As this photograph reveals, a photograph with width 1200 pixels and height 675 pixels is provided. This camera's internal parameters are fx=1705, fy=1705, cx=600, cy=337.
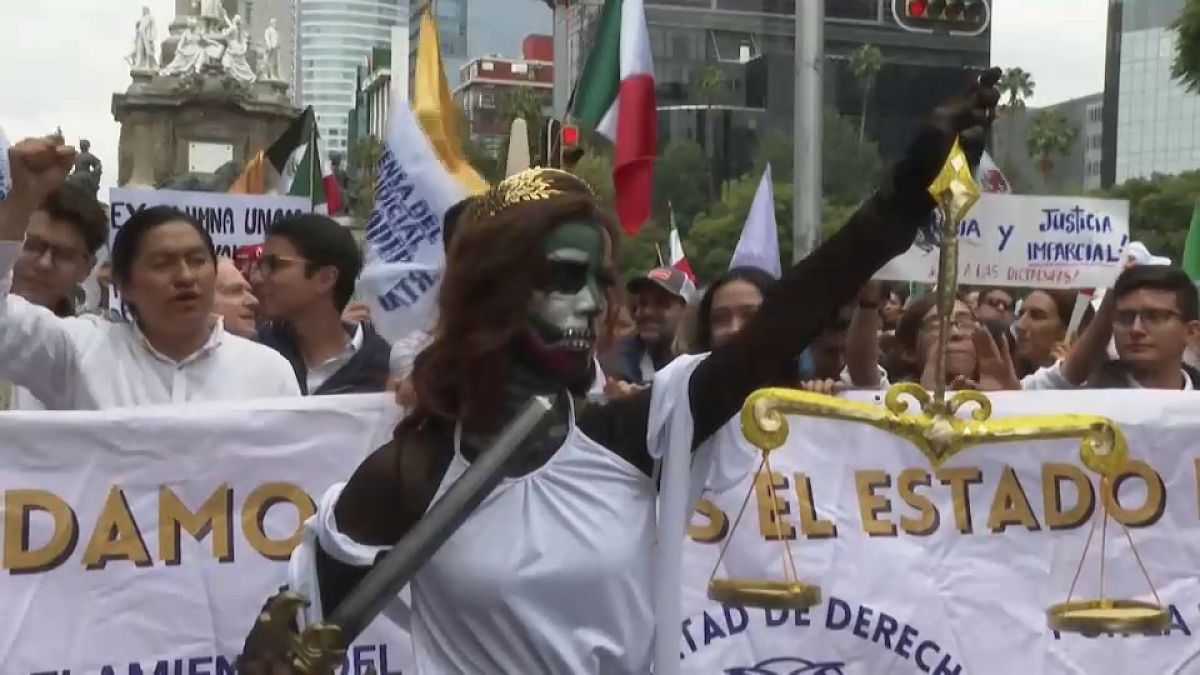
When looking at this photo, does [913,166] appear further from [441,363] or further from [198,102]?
[198,102]

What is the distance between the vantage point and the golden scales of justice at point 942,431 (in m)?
3.11

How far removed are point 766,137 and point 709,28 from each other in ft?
30.8

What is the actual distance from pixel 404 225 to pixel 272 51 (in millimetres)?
56119

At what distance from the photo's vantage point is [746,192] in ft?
181

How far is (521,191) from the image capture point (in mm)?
2441

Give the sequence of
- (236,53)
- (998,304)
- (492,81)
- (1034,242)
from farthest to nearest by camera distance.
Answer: (492,81), (236,53), (998,304), (1034,242)

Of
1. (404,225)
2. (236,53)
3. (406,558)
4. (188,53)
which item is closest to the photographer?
(406,558)

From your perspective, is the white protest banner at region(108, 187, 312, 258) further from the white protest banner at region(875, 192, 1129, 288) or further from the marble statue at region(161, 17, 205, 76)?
the marble statue at region(161, 17, 205, 76)

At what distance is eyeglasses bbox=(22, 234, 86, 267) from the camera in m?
4.71

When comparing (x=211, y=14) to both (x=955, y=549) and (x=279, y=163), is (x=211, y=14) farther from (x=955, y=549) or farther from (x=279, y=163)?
(x=955, y=549)

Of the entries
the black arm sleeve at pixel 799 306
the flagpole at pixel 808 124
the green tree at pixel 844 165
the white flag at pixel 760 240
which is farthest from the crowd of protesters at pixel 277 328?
the green tree at pixel 844 165

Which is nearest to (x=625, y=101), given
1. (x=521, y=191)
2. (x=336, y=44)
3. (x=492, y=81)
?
(x=521, y=191)

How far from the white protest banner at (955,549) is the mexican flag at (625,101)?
127 inches

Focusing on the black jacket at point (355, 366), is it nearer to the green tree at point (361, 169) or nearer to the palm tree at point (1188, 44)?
the palm tree at point (1188, 44)
